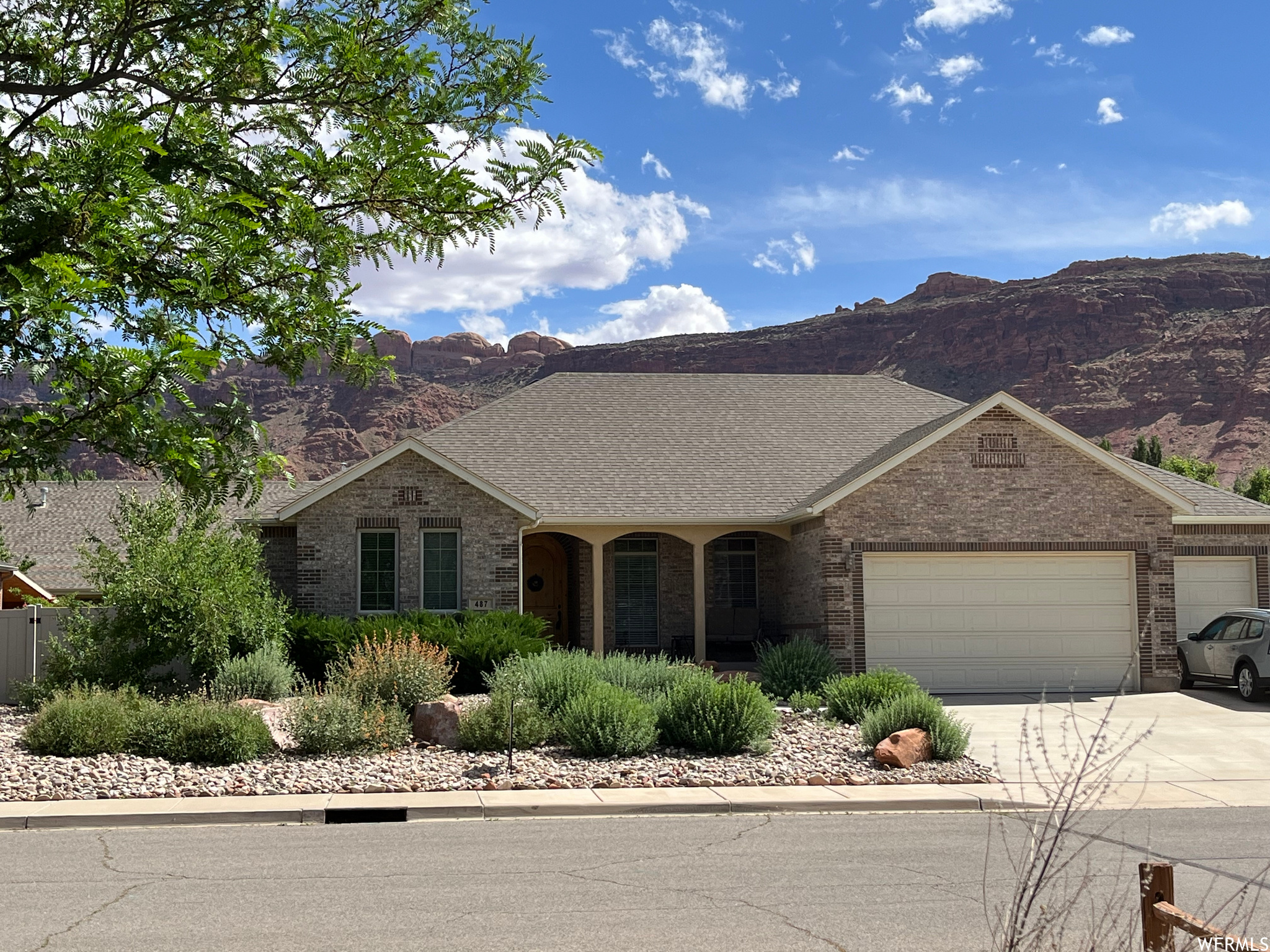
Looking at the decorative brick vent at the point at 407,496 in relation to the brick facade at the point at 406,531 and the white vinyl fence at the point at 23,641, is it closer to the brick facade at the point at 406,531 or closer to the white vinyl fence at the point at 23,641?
the brick facade at the point at 406,531

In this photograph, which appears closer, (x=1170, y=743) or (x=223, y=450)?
(x=223, y=450)

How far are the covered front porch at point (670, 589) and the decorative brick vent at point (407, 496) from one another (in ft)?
9.20

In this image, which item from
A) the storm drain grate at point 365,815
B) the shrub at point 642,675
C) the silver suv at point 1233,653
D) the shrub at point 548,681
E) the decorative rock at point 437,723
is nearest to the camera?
the storm drain grate at point 365,815

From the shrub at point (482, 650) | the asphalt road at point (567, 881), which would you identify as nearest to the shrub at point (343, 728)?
the asphalt road at point (567, 881)

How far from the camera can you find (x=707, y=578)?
24875 mm

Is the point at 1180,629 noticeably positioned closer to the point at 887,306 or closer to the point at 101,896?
the point at 101,896

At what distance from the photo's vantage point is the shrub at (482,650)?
18281 mm

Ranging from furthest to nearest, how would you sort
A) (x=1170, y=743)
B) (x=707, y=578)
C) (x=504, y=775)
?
(x=707, y=578) → (x=1170, y=743) → (x=504, y=775)

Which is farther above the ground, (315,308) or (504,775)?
(315,308)

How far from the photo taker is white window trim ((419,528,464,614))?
21.3m

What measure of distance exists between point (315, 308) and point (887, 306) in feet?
335

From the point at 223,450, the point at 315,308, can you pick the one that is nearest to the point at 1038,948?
the point at 223,450

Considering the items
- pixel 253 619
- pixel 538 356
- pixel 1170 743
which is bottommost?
pixel 1170 743

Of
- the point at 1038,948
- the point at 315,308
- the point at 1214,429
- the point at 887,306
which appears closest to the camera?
the point at 1038,948
